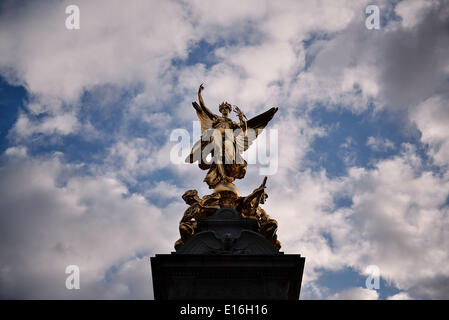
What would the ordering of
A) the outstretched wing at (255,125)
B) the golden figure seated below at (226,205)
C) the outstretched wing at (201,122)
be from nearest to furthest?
1. the golden figure seated below at (226,205)
2. the outstretched wing at (201,122)
3. the outstretched wing at (255,125)

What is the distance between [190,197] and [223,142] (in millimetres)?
2985

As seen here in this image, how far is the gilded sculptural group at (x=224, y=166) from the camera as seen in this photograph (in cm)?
1570

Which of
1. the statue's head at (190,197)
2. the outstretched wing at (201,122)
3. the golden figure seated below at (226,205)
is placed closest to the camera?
the golden figure seated below at (226,205)

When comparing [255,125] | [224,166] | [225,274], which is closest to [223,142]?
[224,166]

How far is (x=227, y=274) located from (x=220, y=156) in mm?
6230

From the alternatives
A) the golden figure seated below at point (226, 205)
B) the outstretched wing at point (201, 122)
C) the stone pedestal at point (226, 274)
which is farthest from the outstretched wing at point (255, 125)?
the stone pedestal at point (226, 274)

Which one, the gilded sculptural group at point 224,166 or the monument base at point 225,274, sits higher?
the gilded sculptural group at point 224,166

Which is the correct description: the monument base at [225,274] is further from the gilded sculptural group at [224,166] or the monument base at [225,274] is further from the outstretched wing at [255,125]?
the outstretched wing at [255,125]

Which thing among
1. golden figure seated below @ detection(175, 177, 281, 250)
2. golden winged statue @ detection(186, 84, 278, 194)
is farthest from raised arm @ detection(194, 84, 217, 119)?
golden figure seated below @ detection(175, 177, 281, 250)

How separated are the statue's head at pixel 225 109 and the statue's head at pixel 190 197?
445 centimetres

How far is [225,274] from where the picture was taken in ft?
41.8
